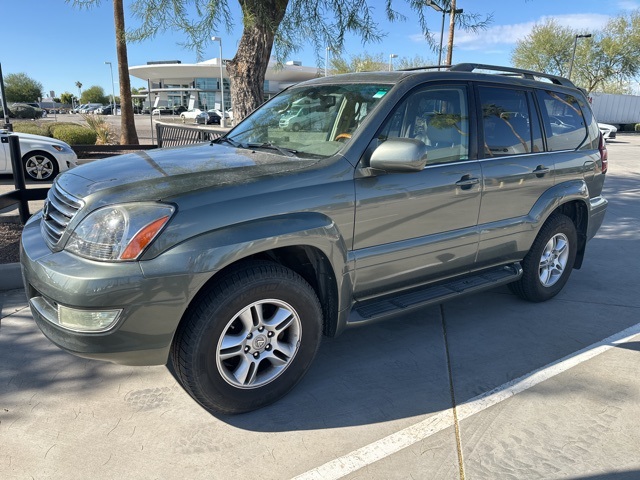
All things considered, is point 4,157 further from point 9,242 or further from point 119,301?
point 119,301

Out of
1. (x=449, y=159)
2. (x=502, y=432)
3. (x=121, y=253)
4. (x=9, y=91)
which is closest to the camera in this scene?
(x=121, y=253)

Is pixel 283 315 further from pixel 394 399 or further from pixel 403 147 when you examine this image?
pixel 403 147

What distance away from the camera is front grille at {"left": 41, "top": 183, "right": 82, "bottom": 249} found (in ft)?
8.80

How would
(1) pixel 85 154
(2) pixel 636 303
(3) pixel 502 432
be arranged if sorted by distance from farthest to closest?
(1) pixel 85 154
(2) pixel 636 303
(3) pixel 502 432

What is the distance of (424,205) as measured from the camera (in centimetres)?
333

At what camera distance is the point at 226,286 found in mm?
2574

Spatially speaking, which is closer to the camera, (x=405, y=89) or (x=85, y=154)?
(x=405, y=89)

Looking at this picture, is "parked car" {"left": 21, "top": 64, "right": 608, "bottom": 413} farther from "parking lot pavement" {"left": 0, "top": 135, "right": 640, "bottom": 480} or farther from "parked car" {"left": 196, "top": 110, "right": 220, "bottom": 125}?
"parked car" {"left": 196, "top": 110, "right": 220, "bottom": 125}

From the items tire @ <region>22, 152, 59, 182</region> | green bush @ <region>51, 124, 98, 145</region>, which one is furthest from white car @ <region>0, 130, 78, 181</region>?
green bush @ <region>51, 124, 98, 145</region>

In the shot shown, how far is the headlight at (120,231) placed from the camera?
2.36 meters

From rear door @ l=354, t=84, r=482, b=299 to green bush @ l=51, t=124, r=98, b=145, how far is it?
14046mm

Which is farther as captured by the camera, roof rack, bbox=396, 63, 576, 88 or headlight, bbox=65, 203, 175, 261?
roof rack, bbox=396, 63, 576, 88

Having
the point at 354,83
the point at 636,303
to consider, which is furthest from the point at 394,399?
the point at 636,303

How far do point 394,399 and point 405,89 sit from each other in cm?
198
